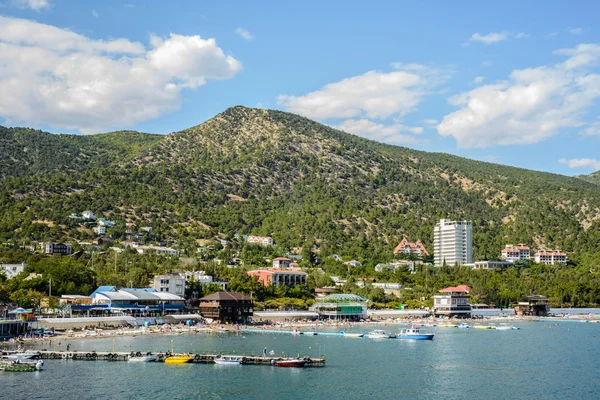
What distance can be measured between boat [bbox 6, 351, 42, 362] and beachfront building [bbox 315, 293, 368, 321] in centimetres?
7349

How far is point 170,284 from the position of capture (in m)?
133

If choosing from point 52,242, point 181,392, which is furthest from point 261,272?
point 181,392

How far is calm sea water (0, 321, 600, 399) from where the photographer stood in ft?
208

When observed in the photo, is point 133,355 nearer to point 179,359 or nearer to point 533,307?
point 179,359

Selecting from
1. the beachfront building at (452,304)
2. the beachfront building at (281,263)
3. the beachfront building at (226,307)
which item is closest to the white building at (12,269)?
the beachfront building at (226,307)

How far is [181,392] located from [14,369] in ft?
69.5

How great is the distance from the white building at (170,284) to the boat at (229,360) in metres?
56.0

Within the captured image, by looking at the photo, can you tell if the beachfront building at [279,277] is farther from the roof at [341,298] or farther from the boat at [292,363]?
the boat at [292,363]

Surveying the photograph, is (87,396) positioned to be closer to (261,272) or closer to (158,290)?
(158,290)

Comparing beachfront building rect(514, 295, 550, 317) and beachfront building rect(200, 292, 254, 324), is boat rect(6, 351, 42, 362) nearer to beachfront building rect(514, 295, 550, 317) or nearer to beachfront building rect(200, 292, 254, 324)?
beachfront building rect(200, 292, 254, 324)

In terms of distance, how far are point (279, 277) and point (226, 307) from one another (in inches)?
1357

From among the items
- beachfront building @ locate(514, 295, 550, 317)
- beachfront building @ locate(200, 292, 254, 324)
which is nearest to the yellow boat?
beachfront building @ locate(200, 292, 254, 324)

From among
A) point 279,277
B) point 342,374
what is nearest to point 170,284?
point 279,277

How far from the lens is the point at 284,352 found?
87.6 metres
